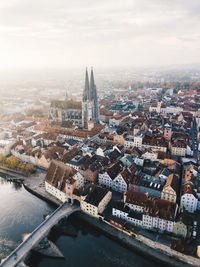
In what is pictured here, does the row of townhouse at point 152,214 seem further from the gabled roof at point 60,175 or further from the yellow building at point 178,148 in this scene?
the yellow building at point 178,148

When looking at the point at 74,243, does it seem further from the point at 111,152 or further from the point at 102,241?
the point at 111,152

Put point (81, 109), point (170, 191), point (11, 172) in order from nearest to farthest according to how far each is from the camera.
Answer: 1. point (170, 191)
2. point (11, 172)
3. point (81, 109)

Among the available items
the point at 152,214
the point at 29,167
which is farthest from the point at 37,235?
the point at 29,167

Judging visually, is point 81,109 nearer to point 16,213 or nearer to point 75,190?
point 75,190

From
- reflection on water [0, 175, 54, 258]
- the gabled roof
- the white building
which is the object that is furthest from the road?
the white building

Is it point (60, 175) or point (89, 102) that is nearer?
point (60, 175)

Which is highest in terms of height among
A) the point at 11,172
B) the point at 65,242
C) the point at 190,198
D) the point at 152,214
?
the point at 190,198

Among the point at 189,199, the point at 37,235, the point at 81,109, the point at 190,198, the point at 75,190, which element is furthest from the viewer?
the point at 81,109
